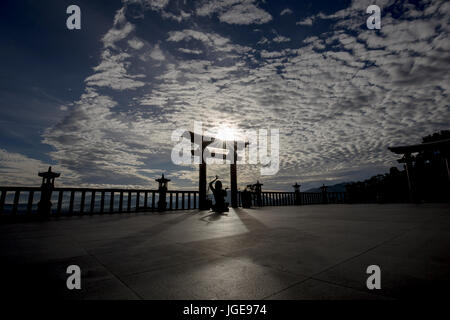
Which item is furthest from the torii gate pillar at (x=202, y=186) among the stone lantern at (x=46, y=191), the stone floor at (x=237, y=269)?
the stone floor at (x=237, y=269)

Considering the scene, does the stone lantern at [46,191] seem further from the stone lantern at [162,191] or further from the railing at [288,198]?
the railing at [288,198]

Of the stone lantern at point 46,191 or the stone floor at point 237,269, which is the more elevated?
the stone lantern at point 46,191

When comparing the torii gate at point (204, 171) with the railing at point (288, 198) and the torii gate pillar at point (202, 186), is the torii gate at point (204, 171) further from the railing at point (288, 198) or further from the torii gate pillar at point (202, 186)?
the railing at point (288, 198)

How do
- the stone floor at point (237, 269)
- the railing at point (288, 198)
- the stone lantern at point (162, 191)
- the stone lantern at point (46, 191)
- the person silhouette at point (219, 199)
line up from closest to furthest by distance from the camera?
1. the stone floor at point (237, 269)
2. the stone lantern at point (46, 191)
3. the person silhouette at point (219, 199)
4. the stone lantern at point (162, 191)
5. the railing at point (288, 198)

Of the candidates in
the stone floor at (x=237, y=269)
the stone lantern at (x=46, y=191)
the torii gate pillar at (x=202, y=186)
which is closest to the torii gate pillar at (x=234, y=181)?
the torii gate pillar at (x=202, y=186)

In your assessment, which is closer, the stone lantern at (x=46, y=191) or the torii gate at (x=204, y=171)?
the stone lantern at (x=46, y=191)

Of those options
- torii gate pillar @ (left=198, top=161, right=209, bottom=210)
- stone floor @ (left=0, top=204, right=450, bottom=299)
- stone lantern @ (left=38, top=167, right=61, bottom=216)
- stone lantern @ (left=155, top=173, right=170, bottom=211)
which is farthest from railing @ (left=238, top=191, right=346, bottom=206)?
stone floor @ (left=0, top=204, right=450, bottom=299)

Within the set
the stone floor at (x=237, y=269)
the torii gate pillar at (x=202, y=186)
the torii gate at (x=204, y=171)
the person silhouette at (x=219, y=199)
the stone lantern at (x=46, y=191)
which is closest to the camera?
the stone floor at (x=237, y=269)

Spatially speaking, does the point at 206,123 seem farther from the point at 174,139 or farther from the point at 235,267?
the point at 235,267

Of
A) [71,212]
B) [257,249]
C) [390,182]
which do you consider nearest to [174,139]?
[71,212]

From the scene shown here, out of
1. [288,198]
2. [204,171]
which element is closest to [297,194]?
[288,198]

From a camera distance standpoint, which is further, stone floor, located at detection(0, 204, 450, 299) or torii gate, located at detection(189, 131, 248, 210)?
torii gate, located at detection(189, 131, 248, 210)

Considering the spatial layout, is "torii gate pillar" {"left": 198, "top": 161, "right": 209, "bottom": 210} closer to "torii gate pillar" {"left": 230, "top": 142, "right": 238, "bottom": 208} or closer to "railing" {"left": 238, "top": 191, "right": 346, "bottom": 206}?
"torii gate pillar" {"left": 230, "top": 142, "right": 238, "bottom": 208}
